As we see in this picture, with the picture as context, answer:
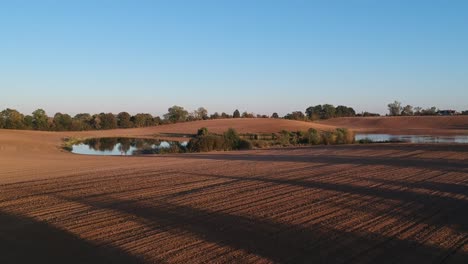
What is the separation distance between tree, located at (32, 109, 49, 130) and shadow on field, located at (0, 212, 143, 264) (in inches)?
4171

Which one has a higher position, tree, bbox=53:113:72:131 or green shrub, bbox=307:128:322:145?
tree, bbox=53:113:72:131

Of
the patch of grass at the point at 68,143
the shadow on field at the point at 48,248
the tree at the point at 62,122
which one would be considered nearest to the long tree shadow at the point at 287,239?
the shadow on field at the point at 48,248

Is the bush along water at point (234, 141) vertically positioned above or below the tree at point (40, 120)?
below

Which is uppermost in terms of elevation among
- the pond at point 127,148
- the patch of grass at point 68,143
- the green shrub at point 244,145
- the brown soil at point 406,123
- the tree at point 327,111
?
the tree at point 327,111

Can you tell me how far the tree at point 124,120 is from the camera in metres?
125

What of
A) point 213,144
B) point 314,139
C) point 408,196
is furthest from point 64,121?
point 408,196

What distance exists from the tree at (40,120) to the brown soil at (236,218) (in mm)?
97815

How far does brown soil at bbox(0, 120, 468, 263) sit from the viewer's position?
714cm

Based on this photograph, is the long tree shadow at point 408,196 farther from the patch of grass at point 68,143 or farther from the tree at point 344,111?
the tree at point 344,111

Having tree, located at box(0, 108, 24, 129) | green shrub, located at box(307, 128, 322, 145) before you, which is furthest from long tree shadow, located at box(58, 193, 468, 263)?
tree, located at box(0, 108, 24, 129)

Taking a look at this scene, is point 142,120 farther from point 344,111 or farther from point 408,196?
point 408,196

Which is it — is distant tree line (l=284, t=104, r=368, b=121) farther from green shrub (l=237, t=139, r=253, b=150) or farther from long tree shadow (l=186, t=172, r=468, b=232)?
long tree shadow (l=186, t=172, r=468, b=232)

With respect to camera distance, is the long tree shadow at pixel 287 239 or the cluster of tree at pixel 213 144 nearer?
the long tree shadow at pixel 287 239

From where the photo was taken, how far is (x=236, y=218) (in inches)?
372
